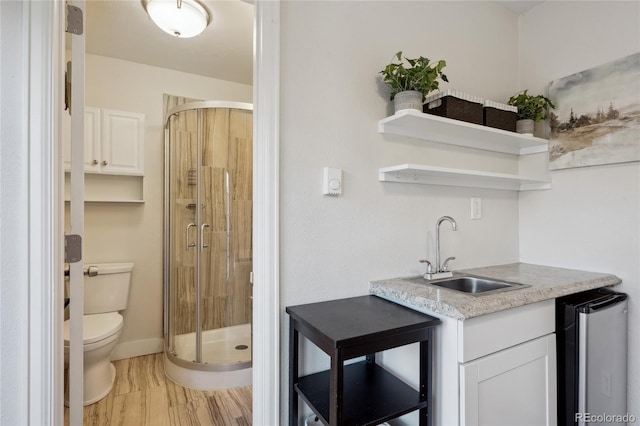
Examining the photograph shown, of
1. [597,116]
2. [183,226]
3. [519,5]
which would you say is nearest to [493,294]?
[597,116]

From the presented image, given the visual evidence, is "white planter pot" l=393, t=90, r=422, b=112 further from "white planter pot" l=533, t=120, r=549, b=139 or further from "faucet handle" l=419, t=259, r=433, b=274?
"white planter pot" l=533, t=120, r=549, b=139

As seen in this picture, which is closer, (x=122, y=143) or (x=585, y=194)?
(x=585, y=194)

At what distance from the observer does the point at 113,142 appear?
236 cm

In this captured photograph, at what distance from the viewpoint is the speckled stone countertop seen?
1150 millimetres

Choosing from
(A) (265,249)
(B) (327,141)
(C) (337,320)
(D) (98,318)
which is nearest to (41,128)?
(A) (265,249)

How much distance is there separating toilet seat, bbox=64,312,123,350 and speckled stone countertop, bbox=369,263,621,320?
5.47 ft

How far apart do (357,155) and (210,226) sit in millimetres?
1440

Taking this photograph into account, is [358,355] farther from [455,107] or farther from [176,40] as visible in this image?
[176,40]

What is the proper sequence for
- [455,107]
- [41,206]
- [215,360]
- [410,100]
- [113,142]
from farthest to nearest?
1. [113,142]
2. [215,360]
3. [455,107]
4. [410,100]
5. [41,206]

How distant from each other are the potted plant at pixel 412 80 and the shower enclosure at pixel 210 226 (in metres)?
1.28

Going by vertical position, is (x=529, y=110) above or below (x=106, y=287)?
above

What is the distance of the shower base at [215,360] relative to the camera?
6.97 ft

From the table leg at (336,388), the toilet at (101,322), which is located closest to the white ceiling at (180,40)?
the toilet at (101,322)

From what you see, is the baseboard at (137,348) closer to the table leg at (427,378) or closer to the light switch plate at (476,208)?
the table leg at (427,378)
